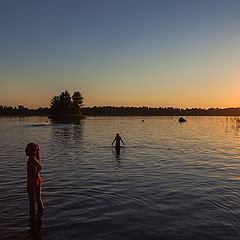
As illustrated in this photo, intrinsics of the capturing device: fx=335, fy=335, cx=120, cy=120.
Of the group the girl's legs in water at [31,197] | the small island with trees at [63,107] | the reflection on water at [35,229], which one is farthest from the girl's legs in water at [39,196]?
the small island with trees at [63,107]

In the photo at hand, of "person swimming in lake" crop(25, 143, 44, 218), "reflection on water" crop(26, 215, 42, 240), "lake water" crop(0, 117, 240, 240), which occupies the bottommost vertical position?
"lake water" crop(0, 117, 240, 240)

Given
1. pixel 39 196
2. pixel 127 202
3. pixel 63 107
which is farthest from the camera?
pixel 63 107

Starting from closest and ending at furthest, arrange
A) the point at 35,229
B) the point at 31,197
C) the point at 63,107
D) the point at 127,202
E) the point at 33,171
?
the point at 35,229
the point at 33,171
the point at 31,197
the point at 127,202
the point at 63,107

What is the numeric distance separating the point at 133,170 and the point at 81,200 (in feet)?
38.9

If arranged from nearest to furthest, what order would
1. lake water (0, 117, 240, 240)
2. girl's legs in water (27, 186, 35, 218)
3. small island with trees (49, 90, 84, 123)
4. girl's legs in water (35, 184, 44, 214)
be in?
lake water (0, 117, 240, 240)
girl's legs in water (27, 186, 35, 218)
girl's legs in water (35, 184, 44, 214)
small island with trees (49, 90, 84, 123)

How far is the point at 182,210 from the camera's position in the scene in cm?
1700

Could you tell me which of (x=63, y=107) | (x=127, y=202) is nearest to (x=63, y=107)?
(x=63, y=107)

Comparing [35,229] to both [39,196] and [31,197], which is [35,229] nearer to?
[31,197]

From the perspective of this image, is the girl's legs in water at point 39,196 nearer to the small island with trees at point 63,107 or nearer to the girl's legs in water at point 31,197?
the girl's legs in water at point 31,197

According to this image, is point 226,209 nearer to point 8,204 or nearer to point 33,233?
point 33,233

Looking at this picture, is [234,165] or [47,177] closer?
[47,177]

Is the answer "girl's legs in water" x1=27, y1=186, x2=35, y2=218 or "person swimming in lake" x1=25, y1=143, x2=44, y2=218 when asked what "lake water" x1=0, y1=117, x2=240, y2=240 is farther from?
"person swimming in lake" x1=25, y1=143, x2=44, y2=218

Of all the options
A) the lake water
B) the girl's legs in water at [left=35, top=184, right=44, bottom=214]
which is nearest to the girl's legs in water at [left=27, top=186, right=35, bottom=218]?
the girl's legs in water at [left=35, top=184, right=44, bottom=214]

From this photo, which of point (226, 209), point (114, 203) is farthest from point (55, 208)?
point (226, 209)
